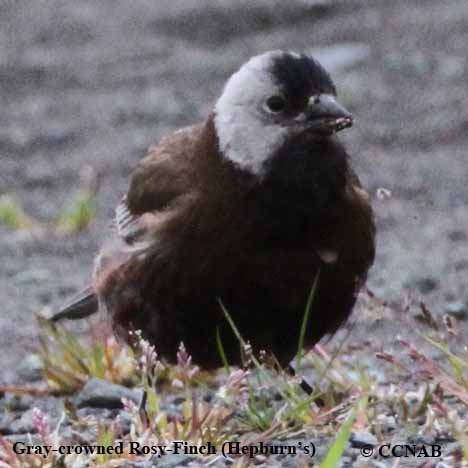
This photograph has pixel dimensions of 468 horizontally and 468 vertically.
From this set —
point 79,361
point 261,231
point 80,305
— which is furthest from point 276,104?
point 80,305

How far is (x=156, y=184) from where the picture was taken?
5.45m

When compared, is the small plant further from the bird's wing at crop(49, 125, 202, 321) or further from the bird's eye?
the bird's eye

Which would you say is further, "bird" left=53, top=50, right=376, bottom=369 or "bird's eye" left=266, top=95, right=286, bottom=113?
"bird's eye" left=266, top=95, right=286, bottom=113

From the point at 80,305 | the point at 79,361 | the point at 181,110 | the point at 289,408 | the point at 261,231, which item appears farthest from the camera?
the point at 181,110

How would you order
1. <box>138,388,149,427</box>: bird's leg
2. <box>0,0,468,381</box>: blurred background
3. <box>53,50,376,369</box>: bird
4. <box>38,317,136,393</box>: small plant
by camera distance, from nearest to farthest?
<box>138,388,149,427</box>: bird's leg < <box>53,50,376,369</box>: bird < <box>38,317,136,393</box>: small plant < <box>0,0,468,381</box>: blurred background

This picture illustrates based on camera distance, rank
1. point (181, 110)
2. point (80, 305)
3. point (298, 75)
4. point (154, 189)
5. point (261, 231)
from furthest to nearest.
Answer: point (181, 110) → point (80, 305) → point (154, 189) → point (298, 75) → point (261, 231)

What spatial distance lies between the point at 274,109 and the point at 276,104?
0.06 feet

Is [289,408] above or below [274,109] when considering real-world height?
below

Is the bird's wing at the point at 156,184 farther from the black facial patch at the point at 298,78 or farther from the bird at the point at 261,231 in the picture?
the black facial patch at the point at 298,78

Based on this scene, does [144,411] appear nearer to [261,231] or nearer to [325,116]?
[261,231]

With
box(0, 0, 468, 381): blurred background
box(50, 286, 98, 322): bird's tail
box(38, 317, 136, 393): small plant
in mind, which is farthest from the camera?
box(0, 0, 468, 381): blurred background

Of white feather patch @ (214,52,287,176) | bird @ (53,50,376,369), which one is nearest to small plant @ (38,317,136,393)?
bird @ (53,50,376,369)

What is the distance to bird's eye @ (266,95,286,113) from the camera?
5.04m

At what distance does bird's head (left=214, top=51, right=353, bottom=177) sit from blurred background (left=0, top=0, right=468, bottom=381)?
1.49 m
